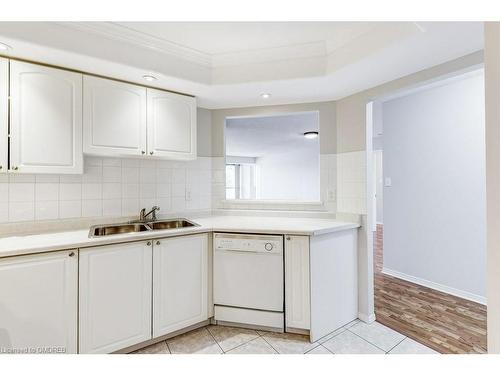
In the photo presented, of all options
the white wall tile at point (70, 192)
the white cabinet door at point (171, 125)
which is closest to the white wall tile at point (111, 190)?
the white wall tile at point (70, 192)

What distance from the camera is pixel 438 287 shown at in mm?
2785

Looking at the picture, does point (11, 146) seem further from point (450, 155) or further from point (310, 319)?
point (450, 155)

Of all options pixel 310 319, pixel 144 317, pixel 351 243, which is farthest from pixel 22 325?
pixel 351 243

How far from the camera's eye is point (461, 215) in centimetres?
263

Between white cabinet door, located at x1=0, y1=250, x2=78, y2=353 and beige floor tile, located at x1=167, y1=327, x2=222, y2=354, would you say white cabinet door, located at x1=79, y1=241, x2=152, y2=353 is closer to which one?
white cabinet door, located at x1=0, y1=250, x2=78, y2=353

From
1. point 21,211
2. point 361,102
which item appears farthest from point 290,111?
point 21,211

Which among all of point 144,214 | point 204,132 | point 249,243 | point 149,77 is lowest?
point 249,243

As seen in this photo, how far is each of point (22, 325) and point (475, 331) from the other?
3.15 m

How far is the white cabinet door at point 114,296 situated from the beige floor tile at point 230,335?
514 mm

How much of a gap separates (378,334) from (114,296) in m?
2.00

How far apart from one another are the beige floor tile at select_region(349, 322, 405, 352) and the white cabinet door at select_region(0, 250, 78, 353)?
80.3 inches

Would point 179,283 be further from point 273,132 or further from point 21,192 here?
point 273,132

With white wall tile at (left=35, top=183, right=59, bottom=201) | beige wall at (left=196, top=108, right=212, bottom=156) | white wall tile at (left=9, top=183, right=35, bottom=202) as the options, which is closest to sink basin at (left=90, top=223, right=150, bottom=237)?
white wall tile at (left=35, top=183, right=59, bottom=201)

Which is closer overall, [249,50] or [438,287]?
[249,50]
